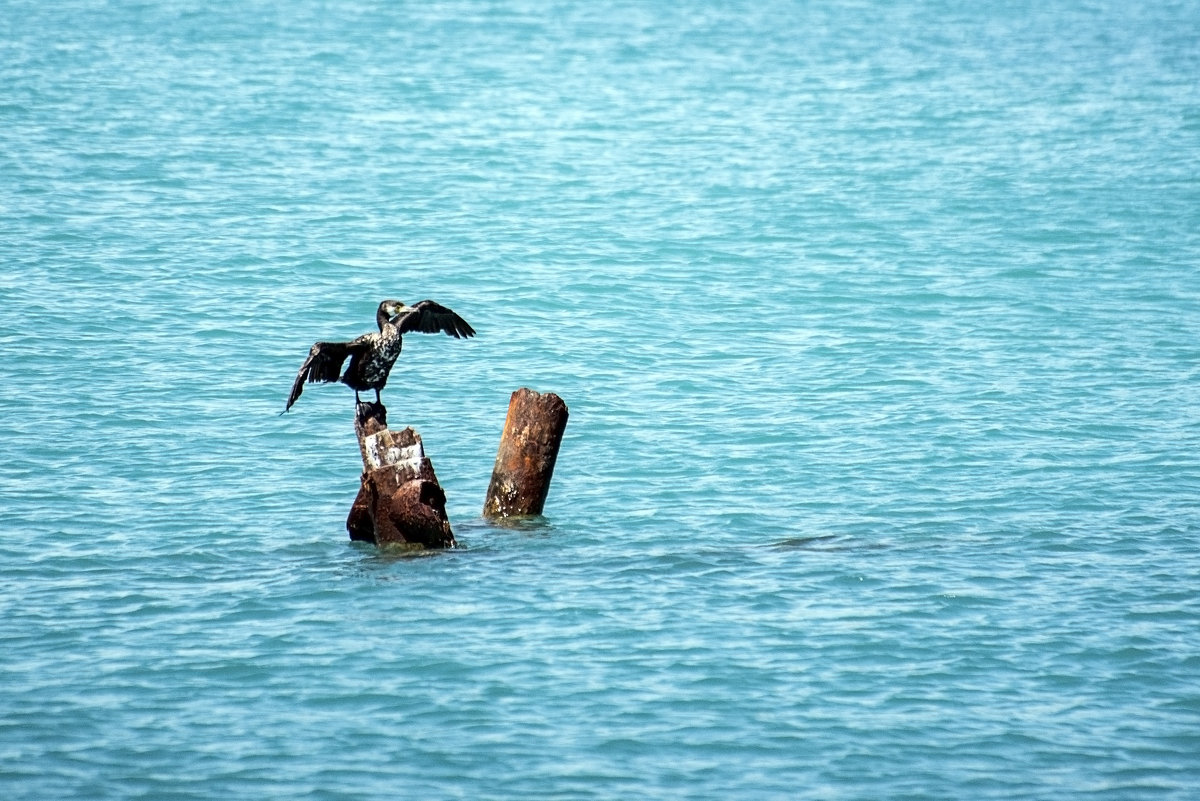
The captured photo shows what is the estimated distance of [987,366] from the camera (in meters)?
22.9

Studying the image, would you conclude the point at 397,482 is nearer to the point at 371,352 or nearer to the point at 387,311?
the point at 371,352

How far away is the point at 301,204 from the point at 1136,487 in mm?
22006

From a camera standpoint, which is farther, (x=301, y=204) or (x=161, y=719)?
(x=301, y=204)

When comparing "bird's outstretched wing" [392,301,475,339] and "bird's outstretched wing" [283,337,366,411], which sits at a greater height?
"bird's outstretched wing" [392,301,475,339]

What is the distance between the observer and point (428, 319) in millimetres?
14414

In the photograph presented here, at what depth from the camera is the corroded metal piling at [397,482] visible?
13609 mm

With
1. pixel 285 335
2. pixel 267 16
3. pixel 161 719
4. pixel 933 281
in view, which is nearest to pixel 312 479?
pixel 161 719

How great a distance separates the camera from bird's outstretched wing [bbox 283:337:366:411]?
13.3 meters

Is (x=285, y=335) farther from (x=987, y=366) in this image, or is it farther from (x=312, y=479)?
(x=987, y=366)

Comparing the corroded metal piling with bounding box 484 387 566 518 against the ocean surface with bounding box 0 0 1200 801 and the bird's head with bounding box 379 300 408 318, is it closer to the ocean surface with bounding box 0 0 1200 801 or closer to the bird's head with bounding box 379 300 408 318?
the ocean surface with bounding box 0 0 1200 801

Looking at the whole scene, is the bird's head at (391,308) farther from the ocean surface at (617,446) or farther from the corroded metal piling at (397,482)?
the ocean surface at (617,446)

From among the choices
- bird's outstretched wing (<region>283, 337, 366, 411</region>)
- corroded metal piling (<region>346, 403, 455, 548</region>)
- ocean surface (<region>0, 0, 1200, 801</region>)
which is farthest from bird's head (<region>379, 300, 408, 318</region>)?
ocean surface (<region>0, 0, 1200, 801</region>)

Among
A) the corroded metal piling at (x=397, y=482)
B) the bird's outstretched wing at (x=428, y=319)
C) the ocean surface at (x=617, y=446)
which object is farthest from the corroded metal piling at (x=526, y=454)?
the corroded metal piling at (x=397, y=482)

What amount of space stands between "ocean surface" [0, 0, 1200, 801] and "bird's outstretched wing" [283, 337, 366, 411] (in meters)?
1.79
